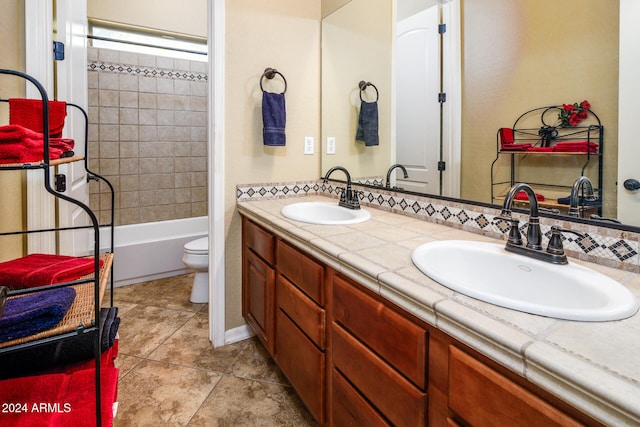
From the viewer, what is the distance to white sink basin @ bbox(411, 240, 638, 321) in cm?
66

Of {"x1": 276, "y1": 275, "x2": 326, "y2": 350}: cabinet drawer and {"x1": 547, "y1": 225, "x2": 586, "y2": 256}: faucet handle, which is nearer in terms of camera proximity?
{"x1": 547, "y1": 225, "x2": 586, "y2": 256}: faucet handle

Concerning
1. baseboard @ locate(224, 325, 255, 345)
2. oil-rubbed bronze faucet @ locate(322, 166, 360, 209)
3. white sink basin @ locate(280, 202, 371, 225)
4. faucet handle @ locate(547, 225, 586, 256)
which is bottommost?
baseboard @ locate(224, 325, 255, 345)

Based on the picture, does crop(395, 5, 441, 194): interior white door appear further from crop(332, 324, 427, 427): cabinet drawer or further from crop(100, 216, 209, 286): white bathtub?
crop(100, 216, 209, 286): white bathtub

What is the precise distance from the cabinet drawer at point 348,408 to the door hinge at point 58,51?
178 cm

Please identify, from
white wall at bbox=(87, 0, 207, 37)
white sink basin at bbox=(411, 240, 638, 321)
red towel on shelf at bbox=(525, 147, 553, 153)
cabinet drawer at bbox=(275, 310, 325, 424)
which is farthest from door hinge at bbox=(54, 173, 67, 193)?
white wall at bbox=(87, 0, 207, 37)

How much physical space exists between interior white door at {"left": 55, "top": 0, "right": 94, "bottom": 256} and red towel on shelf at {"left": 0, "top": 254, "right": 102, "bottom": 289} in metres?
0.63

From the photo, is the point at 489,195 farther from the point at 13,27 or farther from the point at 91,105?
the point at 91,105

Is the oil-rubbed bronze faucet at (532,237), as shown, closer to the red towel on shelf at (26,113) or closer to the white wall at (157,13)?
the red towel on shelf at (26,113)

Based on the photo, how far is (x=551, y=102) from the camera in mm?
1102

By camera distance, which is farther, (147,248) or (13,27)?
(147,248)

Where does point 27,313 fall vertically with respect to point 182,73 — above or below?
below

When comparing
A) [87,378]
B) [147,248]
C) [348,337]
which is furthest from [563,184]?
[147,248]

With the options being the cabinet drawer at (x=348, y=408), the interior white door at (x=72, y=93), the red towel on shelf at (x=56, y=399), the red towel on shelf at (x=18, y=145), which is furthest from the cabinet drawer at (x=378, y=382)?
the interior white door at (x=72, y=93)

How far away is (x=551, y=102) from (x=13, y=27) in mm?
2011
